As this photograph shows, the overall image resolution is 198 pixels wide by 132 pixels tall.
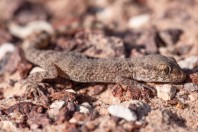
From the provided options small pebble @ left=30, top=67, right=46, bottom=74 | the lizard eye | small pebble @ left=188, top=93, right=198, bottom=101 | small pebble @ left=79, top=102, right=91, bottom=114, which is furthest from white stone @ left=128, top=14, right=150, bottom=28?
small pebble @ left=79, top=102, right=91, bottom=114

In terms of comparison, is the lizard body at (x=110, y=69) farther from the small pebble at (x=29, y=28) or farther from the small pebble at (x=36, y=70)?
the small pebble at (x=29, y=28)

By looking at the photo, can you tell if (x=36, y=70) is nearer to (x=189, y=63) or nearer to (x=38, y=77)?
(x=38, y=77)

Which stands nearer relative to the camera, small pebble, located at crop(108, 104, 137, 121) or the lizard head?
small pebble, located at crop(108, 104, 137, 121)

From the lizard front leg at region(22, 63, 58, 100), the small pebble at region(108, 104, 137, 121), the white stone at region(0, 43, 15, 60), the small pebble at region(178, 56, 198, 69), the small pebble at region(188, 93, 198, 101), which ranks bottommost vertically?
the small pebble at region(108, 104, 137, 121)

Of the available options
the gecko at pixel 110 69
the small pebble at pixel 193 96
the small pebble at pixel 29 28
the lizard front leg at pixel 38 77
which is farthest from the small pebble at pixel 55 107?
the small pebble at pixel 29 28

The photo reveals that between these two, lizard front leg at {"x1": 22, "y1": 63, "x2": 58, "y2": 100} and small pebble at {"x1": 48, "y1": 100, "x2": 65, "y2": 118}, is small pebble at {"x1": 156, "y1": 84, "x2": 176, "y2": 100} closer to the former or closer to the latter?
small pebble at {"x1": 48, "y1": 100, "x2": 65, "y2": 118}

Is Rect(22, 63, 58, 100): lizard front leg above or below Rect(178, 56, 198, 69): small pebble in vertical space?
below

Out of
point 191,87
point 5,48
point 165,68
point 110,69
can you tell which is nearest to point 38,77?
point 110,69

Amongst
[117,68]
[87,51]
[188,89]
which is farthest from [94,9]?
[188,89]
